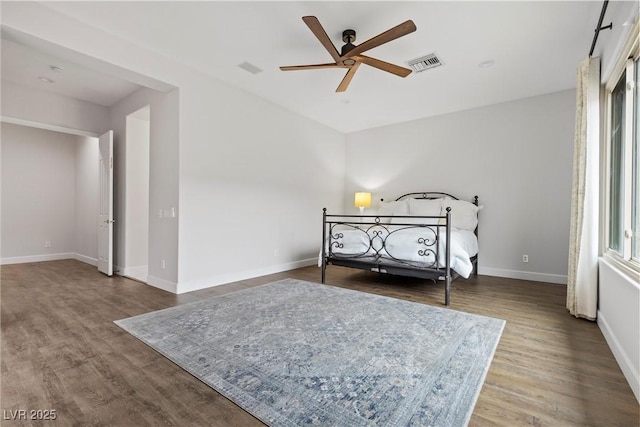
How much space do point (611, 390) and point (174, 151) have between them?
446 cm

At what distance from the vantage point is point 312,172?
580 centimetres

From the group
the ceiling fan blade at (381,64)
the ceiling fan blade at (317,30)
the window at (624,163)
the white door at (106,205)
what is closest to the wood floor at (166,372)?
the window at (624,163)

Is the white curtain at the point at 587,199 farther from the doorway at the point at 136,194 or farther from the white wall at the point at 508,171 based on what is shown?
the doorway at the point at 136,194

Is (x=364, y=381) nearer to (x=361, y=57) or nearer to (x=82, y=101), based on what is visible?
(x=361, y=57)

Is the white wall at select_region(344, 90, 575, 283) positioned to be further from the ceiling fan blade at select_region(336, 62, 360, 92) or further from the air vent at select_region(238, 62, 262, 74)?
the air vent at select_region(238, 62, 262, 74)

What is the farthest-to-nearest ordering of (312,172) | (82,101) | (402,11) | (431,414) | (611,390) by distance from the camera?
(312,172) < (82,101) < (402,11) < (611,390) < (431,414)

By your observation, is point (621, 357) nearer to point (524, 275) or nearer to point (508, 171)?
point (524, 275)

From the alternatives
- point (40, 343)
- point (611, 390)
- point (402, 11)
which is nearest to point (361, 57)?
point (402, 11)

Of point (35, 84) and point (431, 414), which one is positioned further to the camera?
point (35, 84)

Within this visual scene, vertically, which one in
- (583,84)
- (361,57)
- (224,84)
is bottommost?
(583,84)

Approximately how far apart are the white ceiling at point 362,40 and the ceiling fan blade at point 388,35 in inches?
11.2

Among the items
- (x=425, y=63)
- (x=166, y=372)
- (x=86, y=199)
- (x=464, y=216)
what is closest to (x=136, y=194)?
(x=86, y=199)

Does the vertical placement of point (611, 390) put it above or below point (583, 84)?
below

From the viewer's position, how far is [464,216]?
4789 millimetres
